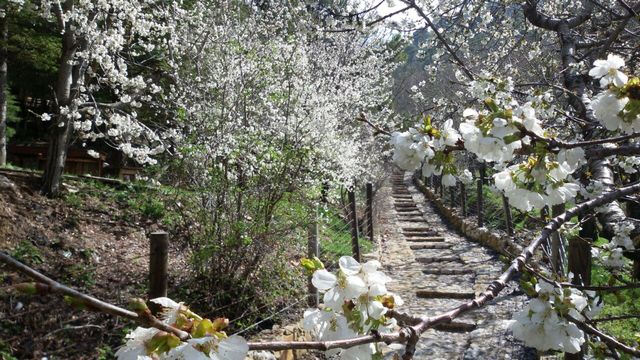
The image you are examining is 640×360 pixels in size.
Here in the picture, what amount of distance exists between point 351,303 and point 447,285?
266 inches

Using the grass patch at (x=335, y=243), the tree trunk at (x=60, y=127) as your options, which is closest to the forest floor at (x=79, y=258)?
the tree trunk at (x=60, y=127)

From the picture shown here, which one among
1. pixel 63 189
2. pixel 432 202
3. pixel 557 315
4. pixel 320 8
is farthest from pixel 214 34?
pixel 432 202

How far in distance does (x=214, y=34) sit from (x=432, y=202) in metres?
15.3

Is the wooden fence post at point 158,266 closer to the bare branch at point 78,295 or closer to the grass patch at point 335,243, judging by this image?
the bare branch at point 78,295

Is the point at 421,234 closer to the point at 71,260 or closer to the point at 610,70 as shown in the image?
the point at 71,260

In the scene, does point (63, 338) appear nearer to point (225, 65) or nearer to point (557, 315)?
point (225, 65)

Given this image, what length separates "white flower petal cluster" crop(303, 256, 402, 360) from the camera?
47.1 inches

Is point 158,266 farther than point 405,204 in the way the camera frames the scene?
No

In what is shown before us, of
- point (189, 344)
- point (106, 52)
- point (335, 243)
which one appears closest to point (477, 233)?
point (335, 243)

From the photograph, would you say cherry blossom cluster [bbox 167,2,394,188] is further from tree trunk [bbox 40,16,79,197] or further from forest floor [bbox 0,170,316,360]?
tree trunk [bbox 40,16,79,197]

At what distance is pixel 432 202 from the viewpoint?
2059 cm

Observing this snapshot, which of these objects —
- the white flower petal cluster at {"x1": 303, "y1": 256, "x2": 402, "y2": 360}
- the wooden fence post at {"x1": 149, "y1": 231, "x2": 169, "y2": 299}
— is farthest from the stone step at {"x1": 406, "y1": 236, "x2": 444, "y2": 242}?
the white flower petal cluster at {"x1": 303, "y1": 256, "x2": 402, "y2": 360}

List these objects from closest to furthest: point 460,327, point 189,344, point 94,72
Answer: point 189,344, point 460,327, point 94,72

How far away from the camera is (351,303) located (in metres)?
1.20
